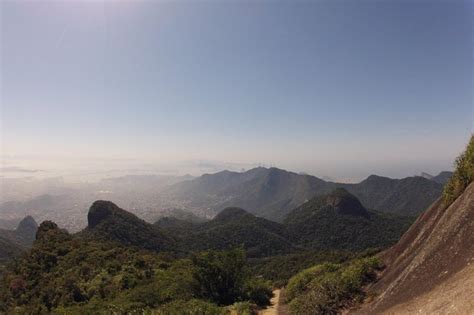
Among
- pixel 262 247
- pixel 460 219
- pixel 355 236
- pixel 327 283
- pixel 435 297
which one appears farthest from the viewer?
pixel 355 236

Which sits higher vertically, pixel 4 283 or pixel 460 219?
pixel 460 219

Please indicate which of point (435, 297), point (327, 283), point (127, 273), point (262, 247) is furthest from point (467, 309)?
point (262, 247)

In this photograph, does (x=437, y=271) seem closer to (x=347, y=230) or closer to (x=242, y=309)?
(x=242, y=309)

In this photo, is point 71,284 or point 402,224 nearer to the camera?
point 71,284

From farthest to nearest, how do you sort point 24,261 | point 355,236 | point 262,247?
point 355,236 < point 262,247 < point 24,261

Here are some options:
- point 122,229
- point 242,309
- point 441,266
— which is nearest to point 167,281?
point 242,309

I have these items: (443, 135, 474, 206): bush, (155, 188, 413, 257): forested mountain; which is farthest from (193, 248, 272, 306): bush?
(155, 188, 413, 257): forested mountain

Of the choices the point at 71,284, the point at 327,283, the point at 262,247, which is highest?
the point at 327,283

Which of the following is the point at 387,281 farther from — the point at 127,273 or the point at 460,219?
the point at 127,273

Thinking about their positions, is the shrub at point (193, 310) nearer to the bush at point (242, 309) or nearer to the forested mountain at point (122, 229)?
the bush at point (242, 309)
